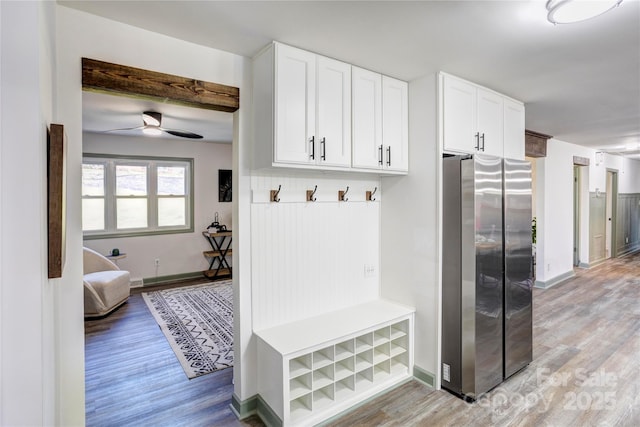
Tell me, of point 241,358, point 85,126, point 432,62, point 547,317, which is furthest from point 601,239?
point 85,126

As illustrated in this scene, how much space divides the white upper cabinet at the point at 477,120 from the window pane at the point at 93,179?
531 centimetres

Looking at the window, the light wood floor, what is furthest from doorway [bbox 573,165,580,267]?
the window

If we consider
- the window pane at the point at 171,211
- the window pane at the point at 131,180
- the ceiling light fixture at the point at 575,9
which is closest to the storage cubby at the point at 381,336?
the ceiling light fixture at the point at 575,9

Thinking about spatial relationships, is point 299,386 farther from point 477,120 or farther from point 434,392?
point 477,120

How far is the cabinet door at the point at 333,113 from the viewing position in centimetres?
229

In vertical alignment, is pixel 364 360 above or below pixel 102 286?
below

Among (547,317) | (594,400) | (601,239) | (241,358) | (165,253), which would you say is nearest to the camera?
(241,358)

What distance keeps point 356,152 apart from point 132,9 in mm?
1569

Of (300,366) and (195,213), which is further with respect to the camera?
(195,213)

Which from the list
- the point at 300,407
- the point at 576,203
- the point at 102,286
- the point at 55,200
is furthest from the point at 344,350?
the point at 576,203

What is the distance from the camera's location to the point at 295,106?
2.17 m

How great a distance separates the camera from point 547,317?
427cm

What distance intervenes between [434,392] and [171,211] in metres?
5.14

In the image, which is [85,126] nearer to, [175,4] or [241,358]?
[175,4]
